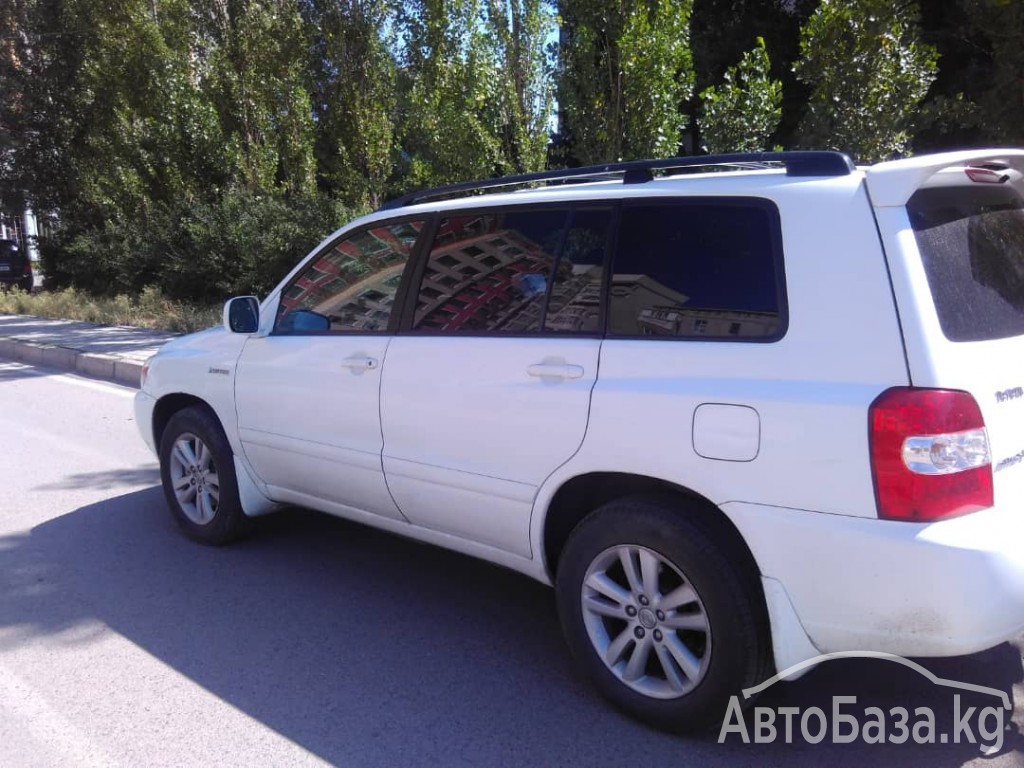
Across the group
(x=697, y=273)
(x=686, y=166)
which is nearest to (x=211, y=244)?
(x=686, y=166)

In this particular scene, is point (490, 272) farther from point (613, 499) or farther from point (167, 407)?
point (167, 407)

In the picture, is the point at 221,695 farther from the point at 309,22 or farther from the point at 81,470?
the point at 309,22

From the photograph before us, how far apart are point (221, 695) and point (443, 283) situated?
1.89 m

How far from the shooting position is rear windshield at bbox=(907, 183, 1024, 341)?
8.73 ft

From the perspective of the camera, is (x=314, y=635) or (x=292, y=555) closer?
(x=314, y=635)

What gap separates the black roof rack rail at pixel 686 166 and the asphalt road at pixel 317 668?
1907mm

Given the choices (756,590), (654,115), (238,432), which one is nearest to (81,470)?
(238,432)

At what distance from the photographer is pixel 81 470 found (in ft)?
22.1

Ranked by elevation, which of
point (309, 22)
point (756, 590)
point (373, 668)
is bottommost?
point (373, 668)

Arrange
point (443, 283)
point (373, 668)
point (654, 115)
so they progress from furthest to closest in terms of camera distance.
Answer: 1. point (654, 115)
2. point (443, 283)
3. point (373, 668)

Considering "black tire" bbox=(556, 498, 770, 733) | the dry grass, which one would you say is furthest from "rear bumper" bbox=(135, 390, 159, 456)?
the dry grass

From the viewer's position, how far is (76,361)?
39.4 feet

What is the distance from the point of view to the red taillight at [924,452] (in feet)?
8.16

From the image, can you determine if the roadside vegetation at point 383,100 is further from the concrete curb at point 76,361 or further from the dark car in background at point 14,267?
the concrete curb at point 76,361
